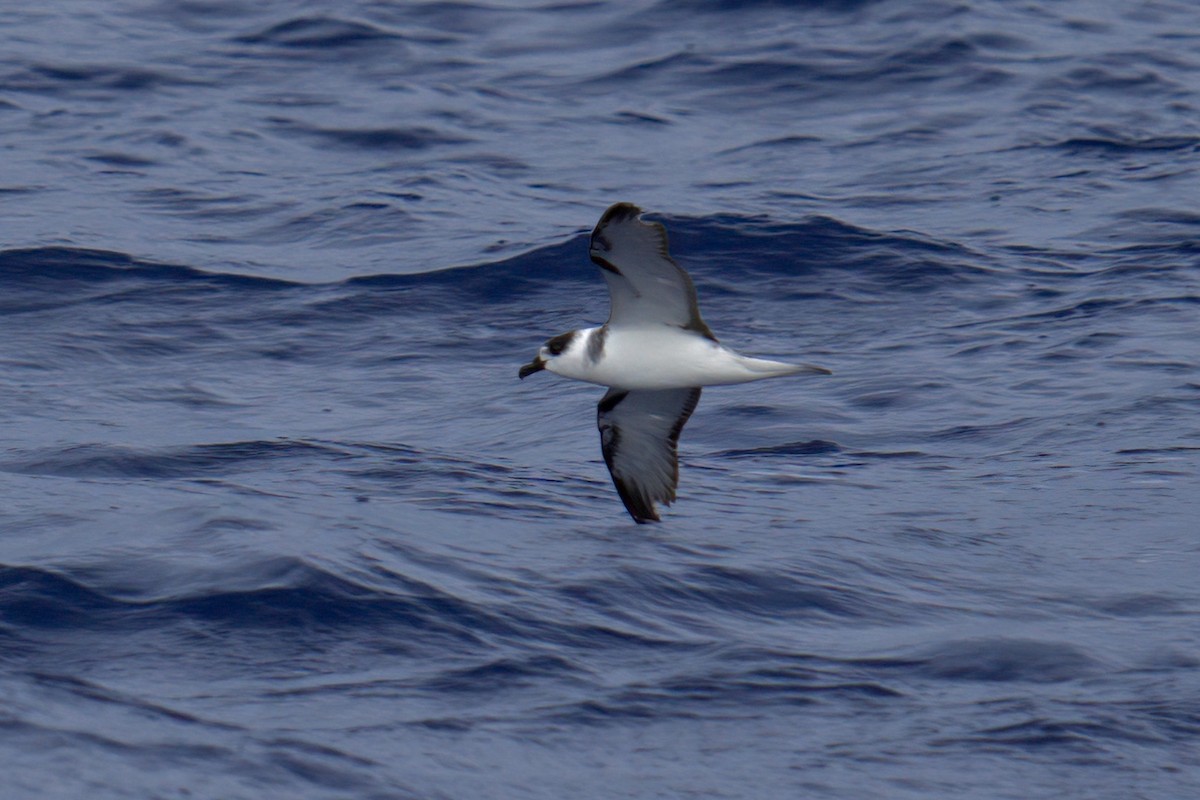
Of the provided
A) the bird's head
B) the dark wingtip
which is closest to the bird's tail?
the bird's head

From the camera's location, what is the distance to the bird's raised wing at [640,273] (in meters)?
7.63

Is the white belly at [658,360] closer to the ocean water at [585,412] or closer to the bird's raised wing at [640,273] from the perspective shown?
the bird's raised wing at [640,273]

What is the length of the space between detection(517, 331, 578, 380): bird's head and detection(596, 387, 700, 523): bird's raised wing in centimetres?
64

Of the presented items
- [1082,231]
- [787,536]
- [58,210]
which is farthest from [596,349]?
[58,210]

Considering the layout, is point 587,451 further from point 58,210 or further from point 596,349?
point 58,210

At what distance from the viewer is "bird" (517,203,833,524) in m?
8.00

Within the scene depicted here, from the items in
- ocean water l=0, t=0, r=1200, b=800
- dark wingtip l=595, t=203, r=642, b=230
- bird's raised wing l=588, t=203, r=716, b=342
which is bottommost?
ocean water l=0, t=0, r=1200, b=800

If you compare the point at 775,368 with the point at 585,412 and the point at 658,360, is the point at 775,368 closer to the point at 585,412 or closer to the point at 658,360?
the point at 658,360

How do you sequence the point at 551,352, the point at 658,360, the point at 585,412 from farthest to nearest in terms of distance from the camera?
the point at 585,412 → the point at 551,352 → the point at 658,360

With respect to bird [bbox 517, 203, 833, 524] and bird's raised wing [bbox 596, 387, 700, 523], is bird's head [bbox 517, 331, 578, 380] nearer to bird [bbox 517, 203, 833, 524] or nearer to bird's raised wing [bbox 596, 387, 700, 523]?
bird [bbox 517, 203, 833, 524]

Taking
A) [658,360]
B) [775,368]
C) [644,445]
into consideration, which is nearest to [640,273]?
[658,360]

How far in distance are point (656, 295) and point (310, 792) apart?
126 inches

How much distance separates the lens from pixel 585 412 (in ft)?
38.7

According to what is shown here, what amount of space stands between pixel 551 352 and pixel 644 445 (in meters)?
0.93
